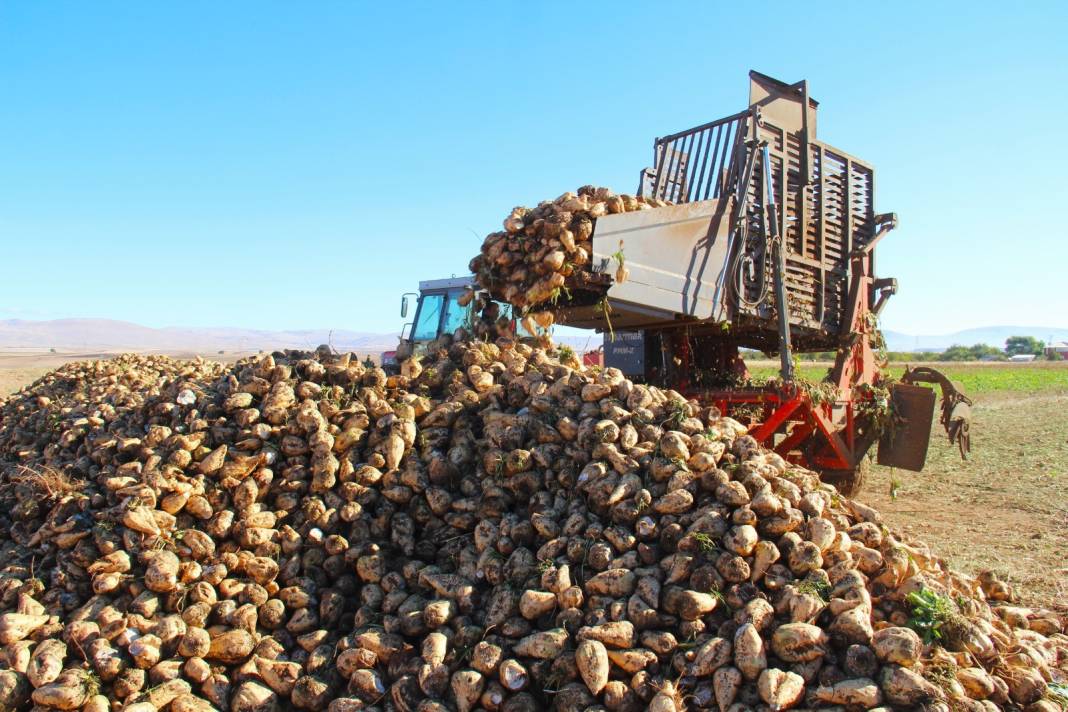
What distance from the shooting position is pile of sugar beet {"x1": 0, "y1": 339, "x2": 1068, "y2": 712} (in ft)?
10.5

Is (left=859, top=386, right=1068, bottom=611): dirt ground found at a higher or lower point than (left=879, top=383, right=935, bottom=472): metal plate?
lower

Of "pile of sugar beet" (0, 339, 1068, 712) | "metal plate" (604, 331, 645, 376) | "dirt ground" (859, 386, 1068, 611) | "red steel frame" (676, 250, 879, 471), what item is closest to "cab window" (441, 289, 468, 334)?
"metal plate" (604, 331, 645, 376)

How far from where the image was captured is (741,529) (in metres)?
3.54

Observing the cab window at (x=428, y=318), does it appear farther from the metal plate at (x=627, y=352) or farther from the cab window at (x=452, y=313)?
the metal plate at (x=627, y=352)

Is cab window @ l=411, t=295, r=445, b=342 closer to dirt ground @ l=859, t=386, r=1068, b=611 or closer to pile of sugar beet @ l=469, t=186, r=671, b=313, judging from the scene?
pile of sugar beet @ l=469, t=186, r=671, b=313

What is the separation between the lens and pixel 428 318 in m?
10.4

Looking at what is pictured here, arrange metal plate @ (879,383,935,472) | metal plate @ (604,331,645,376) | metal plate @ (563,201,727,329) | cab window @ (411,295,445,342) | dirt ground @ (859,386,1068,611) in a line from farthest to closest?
cab window @ (411,295,445,342) → metal plate @ (604,331,645,376) → metal plate @ (879,383,935,472) → dirt ground @ (859,386,1068,611) → metal plate @ (563,201,727,329)

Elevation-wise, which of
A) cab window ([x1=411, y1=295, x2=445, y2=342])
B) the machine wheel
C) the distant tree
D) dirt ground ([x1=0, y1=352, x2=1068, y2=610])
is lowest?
dirt ground ([x1=0, y1=352, x2=1068, y2=610])

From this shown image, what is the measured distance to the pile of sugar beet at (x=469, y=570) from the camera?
3193 mm

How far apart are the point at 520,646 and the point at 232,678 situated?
4.34ft

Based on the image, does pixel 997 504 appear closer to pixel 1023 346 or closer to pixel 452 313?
pixel 452 313

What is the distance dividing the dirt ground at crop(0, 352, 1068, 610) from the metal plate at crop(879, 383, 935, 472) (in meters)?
0.56

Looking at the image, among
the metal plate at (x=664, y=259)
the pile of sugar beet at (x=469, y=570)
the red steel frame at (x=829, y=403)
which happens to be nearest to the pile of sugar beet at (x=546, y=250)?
the metal plate at (x=664, y=259)

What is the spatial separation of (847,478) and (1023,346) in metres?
85.2
